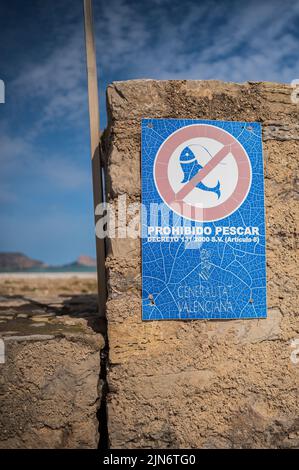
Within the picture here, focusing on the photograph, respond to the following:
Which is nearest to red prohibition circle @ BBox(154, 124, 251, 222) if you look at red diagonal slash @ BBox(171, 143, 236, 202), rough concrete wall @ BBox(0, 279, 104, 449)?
red diagonal slash @ BBox(171, 143, 236, 202)

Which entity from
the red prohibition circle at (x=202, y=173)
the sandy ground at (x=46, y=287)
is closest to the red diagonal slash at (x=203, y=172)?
the red prohibition circle at (x=202, y=173)

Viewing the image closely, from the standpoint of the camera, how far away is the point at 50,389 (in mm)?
2246

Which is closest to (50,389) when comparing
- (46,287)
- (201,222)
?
(201,222)

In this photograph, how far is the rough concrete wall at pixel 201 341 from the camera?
2.28m

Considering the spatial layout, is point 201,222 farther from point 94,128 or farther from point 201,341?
point 94,128

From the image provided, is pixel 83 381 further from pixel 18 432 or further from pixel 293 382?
pixel 293 382

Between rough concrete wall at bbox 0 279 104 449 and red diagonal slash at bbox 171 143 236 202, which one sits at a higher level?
red diagonal slash at bbox 171 143 236 202

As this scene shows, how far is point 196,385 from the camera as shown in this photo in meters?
2.32

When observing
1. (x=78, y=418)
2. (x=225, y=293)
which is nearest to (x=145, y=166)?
(x=225, y=293)

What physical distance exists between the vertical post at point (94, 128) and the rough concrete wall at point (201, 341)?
0.26 m

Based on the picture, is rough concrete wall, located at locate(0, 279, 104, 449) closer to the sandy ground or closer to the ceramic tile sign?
the ceramic tile sign

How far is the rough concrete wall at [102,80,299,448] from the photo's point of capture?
7.48ft

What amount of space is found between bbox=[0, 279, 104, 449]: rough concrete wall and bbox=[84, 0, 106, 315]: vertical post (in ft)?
1.56

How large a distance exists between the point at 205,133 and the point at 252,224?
69 centimetres
